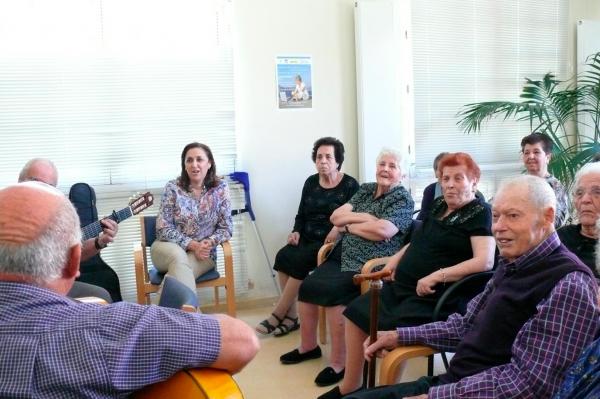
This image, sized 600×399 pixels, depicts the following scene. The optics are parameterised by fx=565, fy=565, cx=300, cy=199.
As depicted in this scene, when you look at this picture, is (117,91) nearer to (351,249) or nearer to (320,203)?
(320,203)

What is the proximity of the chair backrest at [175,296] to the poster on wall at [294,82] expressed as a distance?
292cm

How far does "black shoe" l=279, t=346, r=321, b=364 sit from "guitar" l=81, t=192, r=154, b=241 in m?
1.27

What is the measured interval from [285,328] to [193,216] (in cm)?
99

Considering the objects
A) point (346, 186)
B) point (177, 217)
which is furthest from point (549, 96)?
point (177, 217)

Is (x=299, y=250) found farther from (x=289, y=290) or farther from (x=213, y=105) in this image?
(x=213, y=105)

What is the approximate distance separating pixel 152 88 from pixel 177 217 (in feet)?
3.29

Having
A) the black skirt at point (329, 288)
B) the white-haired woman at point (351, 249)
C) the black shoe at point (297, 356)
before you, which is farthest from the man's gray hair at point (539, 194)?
the black shoe at point (297, 356)

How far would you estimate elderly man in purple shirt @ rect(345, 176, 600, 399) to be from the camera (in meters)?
1.45

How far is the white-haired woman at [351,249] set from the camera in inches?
124

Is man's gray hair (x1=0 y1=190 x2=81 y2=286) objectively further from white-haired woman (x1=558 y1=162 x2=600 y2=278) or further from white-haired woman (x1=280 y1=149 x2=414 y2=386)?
white-haired woman (x1=280 y1=149 x2=414 y2=386)

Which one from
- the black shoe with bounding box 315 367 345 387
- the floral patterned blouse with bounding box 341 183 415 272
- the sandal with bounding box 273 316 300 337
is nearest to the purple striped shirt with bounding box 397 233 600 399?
the black shoe with bounding box 315 367 345 387

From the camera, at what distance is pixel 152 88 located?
4.11 metres

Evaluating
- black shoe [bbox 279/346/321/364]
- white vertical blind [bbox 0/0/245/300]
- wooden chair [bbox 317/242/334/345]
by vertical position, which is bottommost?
black shoe [bbox 279/346/321/364]

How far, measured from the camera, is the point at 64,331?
1062 millimetres
